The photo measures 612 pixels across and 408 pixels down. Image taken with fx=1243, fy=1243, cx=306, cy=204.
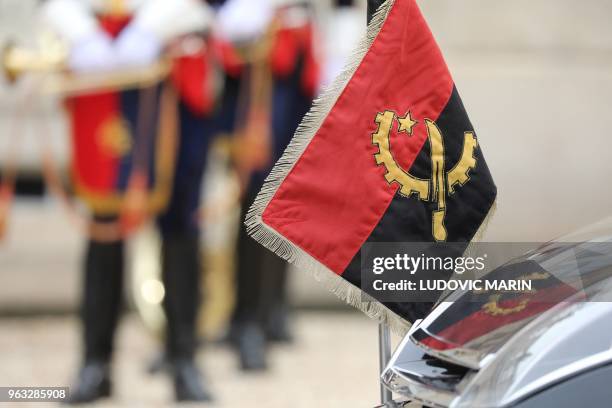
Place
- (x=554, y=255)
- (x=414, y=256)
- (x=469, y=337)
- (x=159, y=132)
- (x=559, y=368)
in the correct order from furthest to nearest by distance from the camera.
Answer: (x=159, y=132) < (x=414, y=256) < (x=554, y=255) < (x=469, y=337) < (x=559, y=368)

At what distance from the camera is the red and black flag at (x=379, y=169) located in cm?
247

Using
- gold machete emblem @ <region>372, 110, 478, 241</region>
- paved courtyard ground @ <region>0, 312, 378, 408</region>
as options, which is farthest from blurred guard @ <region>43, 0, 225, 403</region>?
gold machete emblem @ <region>372, 110, 478, 241</region>

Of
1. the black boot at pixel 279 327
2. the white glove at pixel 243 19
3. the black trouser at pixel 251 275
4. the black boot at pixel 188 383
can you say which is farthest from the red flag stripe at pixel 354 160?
the black boot at pixel 279 327

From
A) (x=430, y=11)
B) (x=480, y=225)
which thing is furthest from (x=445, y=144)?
(x=430, y=11)

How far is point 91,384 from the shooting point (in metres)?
4.58

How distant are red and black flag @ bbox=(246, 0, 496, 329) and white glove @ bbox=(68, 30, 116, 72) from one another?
2.14m

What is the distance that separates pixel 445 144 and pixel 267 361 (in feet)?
10.3

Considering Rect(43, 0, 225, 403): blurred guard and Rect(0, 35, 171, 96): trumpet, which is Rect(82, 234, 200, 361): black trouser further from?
Rect(0, 35, 171, 96): trumpet

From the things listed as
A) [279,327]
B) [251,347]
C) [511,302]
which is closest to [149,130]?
[251,347]

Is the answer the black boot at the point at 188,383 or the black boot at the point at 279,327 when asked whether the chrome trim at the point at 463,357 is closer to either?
the black boot at the point at 188,383

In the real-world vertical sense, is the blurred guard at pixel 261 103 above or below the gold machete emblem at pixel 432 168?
below

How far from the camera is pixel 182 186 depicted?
471 cm

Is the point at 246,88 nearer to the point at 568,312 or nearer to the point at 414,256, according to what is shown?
the point at 414,256

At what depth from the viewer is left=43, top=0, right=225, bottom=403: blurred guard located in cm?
454
